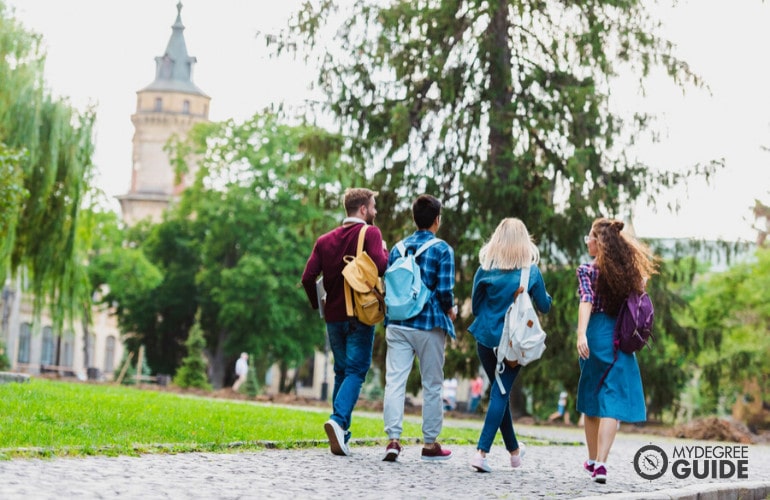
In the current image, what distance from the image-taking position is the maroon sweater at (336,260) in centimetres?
1027

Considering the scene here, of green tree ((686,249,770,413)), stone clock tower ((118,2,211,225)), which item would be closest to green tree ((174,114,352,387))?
green tree ((686,249,770,413))

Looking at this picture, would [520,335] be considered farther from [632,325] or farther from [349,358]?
[349,358]

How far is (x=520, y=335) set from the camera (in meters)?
9.55

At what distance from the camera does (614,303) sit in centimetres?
942

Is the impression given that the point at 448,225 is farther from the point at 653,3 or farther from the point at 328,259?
the point at 328,259

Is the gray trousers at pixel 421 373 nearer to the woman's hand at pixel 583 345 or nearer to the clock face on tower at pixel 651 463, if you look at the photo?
the woman's hand at pixel 583 345

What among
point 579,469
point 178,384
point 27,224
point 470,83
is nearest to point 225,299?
point 178,384

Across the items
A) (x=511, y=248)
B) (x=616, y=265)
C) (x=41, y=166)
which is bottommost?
(x=616, y=265)

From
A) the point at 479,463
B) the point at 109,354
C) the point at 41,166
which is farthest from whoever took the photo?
the point at 109,354

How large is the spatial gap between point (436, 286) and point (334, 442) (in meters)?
1.47

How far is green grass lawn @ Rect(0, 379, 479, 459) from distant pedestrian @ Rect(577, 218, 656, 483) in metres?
2.75

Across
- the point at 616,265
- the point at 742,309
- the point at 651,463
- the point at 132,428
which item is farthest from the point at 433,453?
the point at 742,309

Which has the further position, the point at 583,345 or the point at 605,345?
the point at 605,345

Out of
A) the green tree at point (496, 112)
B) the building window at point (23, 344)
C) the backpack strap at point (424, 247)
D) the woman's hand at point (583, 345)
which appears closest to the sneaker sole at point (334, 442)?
the backpack strap at point (424, 247)
